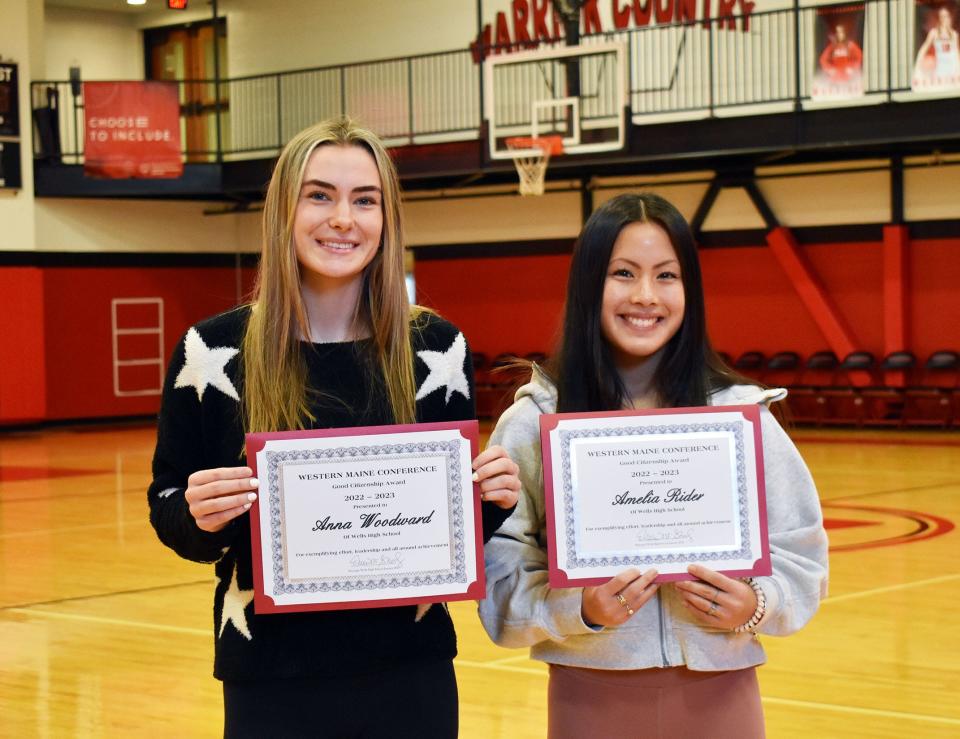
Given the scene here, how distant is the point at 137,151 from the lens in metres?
20.5

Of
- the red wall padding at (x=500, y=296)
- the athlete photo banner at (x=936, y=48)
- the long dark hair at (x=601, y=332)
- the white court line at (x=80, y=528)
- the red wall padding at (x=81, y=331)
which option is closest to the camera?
the long dark hair at (x=601, y=332)

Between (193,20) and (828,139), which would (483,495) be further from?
(193,20)

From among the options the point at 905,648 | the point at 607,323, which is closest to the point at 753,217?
the point at 905,648

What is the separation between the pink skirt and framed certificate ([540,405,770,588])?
0.79 feet

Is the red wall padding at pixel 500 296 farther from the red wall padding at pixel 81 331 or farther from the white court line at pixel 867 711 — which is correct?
the white court line at pixel 867 711

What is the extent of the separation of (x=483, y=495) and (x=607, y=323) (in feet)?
1.56

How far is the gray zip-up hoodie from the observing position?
2.77 m

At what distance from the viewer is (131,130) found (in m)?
20.5

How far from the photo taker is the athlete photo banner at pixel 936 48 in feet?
49.1

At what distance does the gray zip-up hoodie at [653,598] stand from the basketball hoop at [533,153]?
46.3 feet

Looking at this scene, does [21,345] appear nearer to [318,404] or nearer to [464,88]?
[464,88]

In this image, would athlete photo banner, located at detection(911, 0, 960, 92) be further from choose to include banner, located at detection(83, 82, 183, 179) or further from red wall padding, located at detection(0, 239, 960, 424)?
choose to include banner, located at detection(83, 82, 183, 179)

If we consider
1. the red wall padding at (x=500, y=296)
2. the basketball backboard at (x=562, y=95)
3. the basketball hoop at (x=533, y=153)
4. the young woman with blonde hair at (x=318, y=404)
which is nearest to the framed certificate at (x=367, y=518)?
the young woman with blonde hair at (x=318, y=404)

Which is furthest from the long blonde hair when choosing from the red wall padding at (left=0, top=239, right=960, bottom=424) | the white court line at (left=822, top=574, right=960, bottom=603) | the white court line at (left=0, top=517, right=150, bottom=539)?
the red wall padding at (left=0, top=239, right=960, bottom=424)
